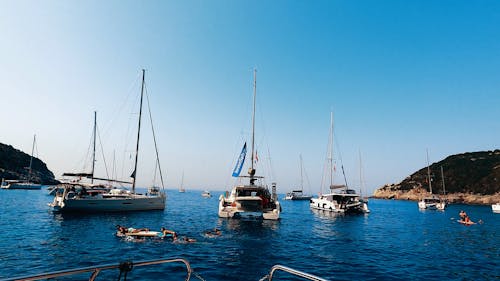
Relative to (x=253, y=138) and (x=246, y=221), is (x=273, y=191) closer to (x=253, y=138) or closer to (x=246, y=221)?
(x=246, y=221)

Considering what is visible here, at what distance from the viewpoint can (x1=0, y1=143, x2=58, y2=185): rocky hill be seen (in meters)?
134

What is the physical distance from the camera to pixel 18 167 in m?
143

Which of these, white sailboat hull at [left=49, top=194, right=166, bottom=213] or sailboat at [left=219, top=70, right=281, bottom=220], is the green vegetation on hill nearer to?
sailboat at [left=219, top=70, right=281, bottom=220]

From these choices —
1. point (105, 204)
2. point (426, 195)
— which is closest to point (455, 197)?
point (426, 195)

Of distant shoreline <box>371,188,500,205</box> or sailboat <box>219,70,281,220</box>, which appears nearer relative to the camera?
sailboat <box>219,70,281,220</box>

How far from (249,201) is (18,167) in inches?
6398

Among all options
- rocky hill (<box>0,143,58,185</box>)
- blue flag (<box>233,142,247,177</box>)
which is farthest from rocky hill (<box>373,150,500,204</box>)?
rocky hill (<box>0,143,58,185</box>)

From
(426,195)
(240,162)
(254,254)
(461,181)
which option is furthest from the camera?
(426,195)

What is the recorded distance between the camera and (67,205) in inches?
1496

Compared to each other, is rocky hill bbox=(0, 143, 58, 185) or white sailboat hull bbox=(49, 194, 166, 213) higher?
rocky hill bbox=(0, 143, 58, 185)

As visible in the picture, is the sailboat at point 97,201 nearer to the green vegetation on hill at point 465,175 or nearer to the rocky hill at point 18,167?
the rocky hill at point 18,167

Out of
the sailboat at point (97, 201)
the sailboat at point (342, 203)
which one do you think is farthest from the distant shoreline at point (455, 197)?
the sailboat at point (97, 201)

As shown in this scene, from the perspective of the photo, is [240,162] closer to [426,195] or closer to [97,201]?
[97,201]

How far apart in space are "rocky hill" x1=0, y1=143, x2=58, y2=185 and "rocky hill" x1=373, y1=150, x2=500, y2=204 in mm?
172440
